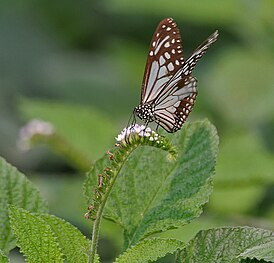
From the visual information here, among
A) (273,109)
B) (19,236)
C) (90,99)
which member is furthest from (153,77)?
(90,99)

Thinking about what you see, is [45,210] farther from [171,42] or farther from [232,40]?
[232,40]

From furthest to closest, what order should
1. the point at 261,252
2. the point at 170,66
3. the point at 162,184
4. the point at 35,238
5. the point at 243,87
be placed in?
the point at 243,87 < the point at 170,66 < the point at 162,184 < the point at 35,238 < the point at 261,252

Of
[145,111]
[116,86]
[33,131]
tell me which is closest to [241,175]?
[33,131]

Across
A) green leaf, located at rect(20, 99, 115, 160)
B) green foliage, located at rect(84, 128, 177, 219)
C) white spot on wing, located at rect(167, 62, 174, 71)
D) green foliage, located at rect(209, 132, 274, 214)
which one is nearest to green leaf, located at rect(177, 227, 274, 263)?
green foliage, located at rect(84, 128, 177, 219)

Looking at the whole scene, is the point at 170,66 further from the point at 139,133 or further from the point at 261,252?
the point at 261,252

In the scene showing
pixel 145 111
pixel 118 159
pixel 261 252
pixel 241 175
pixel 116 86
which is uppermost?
pixel 116 86

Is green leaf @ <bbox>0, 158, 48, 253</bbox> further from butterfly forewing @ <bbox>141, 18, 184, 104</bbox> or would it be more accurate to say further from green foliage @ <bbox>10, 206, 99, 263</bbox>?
butterfly forewing @ <bbox>141, 18, 184, 104</bbox>

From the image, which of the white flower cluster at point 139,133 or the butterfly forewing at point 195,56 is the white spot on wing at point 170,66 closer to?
the butterfly forewing at point 195,56
